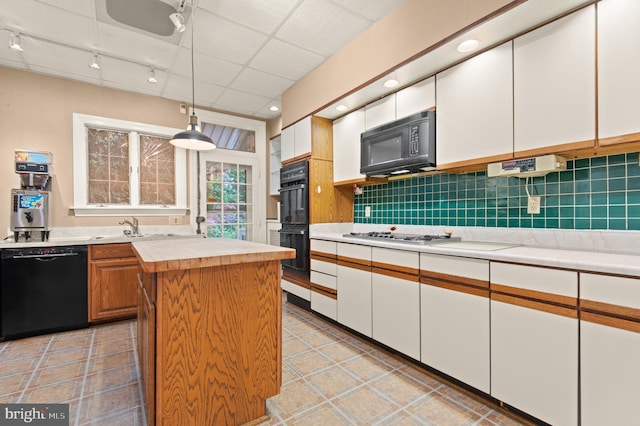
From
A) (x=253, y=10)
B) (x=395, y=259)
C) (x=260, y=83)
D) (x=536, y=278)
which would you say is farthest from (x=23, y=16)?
(x=536, y=278)

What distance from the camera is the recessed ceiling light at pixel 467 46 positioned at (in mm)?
1941

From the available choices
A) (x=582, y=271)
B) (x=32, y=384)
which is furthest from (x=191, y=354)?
(x=582, y=271)

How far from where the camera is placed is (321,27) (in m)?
2.57

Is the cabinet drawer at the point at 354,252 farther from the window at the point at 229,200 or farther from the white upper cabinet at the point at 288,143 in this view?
the window at the point at 229,200

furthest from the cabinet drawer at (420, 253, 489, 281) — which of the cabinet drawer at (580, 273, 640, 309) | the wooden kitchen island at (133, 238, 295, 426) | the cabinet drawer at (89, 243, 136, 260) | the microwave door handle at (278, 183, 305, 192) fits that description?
the cabinet drawer at (89, 243, 136, 260)

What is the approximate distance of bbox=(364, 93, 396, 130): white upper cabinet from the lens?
2698 mm

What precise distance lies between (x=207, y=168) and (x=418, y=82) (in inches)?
127

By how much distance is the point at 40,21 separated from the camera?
8.04 feet

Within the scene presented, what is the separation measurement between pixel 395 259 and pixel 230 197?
317 cm

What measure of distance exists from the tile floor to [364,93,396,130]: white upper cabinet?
2.06 m

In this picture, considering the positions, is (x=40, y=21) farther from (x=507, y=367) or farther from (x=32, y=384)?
(x=507, y=367)

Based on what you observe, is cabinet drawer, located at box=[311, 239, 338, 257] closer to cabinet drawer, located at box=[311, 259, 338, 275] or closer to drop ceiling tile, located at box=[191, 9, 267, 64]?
cabinet drawer, located at box=[311, 259, 338, 275]

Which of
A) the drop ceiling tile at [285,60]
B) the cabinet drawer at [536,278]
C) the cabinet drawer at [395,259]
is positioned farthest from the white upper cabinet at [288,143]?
the cabinet drawer at [536,278]

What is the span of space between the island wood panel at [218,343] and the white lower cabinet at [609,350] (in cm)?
150
